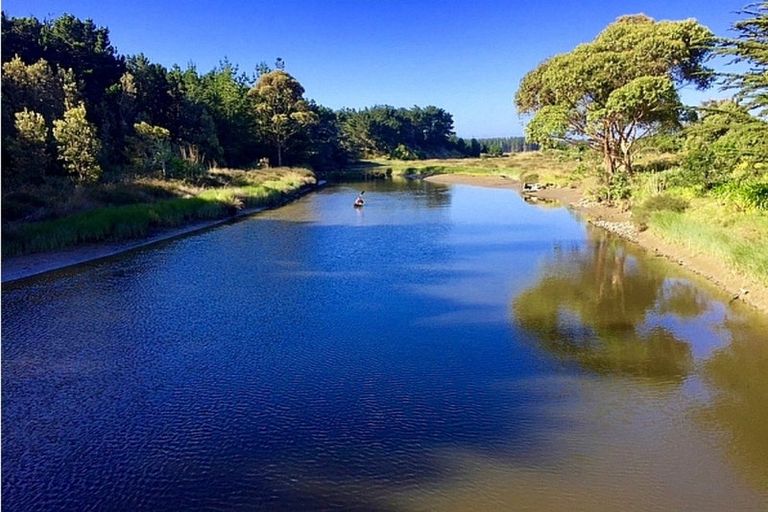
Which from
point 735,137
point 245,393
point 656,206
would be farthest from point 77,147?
point 735,137

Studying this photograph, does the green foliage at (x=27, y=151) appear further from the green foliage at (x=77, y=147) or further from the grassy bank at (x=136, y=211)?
the grassy bank at (x=136, y=211)

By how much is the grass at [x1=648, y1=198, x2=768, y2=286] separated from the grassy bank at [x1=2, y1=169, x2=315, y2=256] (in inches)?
694

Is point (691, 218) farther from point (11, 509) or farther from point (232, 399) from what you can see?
point (11, 509)

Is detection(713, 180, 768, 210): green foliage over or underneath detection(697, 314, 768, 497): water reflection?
over

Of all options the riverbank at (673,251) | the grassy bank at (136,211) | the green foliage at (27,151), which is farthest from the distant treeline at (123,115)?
the riverbank at (673,251)

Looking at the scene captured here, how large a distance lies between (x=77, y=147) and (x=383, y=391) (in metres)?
21.9

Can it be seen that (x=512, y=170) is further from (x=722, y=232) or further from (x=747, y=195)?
(x=722, y=232)

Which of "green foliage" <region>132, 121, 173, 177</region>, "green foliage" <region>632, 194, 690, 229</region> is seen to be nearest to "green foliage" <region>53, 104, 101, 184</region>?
"green foliage" <region>132, 121, 173, 177</region>

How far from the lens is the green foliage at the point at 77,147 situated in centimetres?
2422

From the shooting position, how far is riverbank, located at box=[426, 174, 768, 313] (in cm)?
1173

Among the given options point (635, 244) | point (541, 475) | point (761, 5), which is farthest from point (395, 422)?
point (635, 244)

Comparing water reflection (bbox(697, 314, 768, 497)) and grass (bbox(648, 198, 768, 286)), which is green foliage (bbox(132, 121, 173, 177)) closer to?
grass (bbox(648, 198, 768, 286))

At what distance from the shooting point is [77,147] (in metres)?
24.3

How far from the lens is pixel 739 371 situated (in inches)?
333
